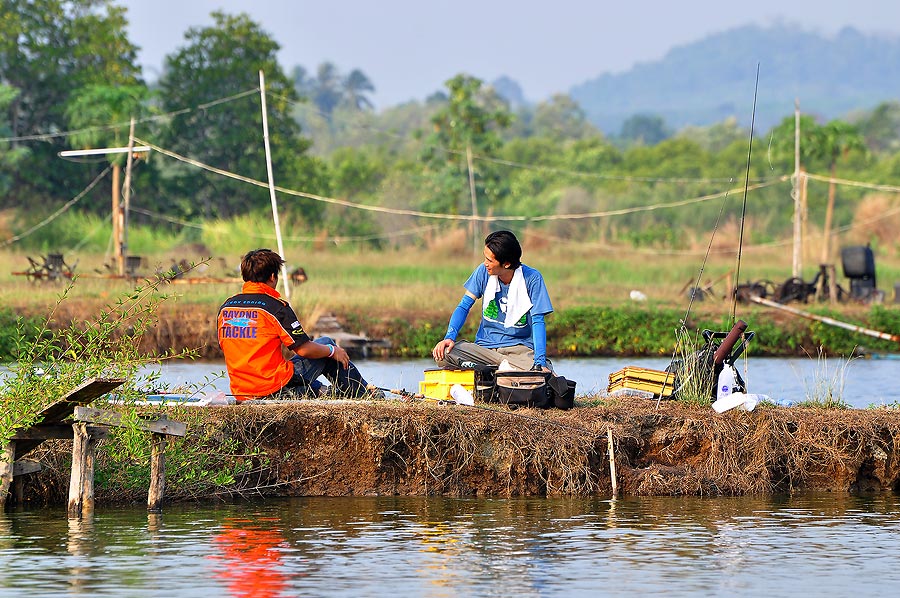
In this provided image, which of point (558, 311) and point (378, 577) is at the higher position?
point (558, 311)

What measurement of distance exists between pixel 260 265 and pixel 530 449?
234 cm

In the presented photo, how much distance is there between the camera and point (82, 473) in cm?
1055

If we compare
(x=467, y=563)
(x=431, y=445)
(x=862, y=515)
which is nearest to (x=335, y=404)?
(x=431, y=445)

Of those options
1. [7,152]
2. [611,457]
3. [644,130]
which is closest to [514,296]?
[611,457]

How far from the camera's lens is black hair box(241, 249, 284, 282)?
11.6m

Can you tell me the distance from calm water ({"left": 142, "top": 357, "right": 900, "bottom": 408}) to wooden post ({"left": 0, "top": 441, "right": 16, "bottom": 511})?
7.04 metres

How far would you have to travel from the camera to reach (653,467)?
1180 centimetres

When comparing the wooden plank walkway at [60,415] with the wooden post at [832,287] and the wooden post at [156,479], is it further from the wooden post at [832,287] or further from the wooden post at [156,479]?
the wooden post at [832,287]

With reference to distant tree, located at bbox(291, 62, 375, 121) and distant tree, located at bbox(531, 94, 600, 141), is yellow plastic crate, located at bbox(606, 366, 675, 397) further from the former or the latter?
distant tree, located at bbox(291, 62, 375, 121)

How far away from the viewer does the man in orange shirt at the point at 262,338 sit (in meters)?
11.5

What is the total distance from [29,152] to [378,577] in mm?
38717

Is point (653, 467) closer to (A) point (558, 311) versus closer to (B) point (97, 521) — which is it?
(B) point (97, 521)

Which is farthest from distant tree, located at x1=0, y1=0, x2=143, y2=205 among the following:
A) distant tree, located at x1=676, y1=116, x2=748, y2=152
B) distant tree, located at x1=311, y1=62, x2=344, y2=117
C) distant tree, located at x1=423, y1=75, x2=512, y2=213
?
distant tree, located at x1=311, y1=62, x2=344, y2=117

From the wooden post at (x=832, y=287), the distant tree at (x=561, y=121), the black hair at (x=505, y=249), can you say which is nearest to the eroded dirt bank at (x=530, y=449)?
the black hair at (x=505, y=249)
